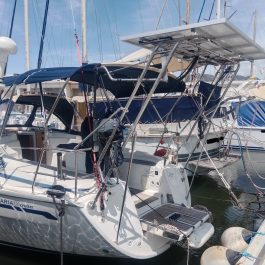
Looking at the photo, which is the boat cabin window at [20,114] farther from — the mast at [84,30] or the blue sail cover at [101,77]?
the mast at [84,30]

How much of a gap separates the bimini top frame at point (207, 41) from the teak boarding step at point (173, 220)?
235 centimetres

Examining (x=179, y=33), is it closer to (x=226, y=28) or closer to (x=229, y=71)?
(x=226, y=28)

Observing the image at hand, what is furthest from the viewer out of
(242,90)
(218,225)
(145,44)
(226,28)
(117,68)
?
(242,90)

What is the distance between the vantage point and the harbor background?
5391mm

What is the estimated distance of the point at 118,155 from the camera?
5.00 metres

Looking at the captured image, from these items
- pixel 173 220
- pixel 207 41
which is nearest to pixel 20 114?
pixel 173 220

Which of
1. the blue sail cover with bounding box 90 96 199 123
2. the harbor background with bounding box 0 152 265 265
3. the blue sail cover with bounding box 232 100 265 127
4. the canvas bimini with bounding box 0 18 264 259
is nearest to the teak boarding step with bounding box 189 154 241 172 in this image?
the harbor background with bounding box 0 152 265 265

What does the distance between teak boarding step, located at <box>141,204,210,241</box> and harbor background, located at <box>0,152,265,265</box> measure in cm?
82

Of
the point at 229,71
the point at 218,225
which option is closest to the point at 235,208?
the point at 218,225

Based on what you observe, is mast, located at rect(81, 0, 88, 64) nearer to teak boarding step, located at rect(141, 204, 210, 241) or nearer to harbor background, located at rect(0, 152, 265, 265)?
harbor background, located at rect(0, 152, 265, 265)

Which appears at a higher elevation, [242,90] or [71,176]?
[242,90]

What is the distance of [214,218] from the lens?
773 centimetres

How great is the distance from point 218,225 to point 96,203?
382 centimetres

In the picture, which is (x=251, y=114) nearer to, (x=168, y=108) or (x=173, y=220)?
(x=168, y=108)
